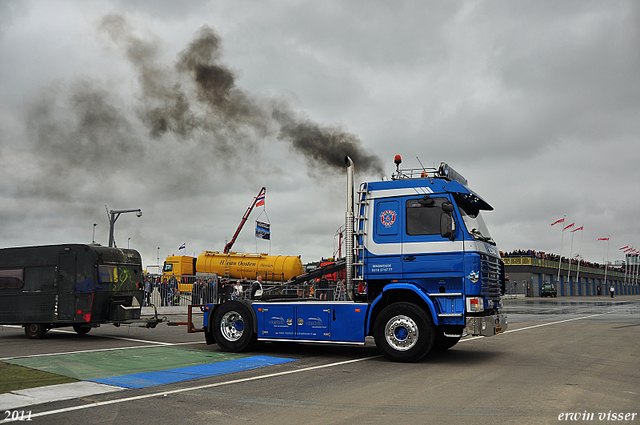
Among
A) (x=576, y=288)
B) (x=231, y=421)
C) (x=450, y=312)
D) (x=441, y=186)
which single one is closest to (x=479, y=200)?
(x=441, y=186)

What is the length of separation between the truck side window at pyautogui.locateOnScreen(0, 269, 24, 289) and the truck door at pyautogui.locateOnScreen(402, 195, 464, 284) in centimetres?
1165

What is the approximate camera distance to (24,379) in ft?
26.8

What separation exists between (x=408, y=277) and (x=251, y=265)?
91.2ft

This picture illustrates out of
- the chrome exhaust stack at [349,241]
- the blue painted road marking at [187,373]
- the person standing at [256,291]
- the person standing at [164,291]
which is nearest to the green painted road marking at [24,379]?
the blue painted road marking at [187,373]

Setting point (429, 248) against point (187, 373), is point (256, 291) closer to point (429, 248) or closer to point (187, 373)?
point (187, 373)

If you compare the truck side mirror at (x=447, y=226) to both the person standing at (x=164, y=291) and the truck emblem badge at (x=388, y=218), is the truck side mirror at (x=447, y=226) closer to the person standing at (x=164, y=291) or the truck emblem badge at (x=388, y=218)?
the truck emblem badge at (x=388, y=218)

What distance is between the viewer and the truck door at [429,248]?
9875mm

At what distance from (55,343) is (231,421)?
→ 10.3 m

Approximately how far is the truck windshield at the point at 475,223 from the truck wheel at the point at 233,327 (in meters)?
5.15

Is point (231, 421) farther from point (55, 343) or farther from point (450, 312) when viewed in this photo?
point (55, 343)

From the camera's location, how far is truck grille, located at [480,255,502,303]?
1002 centimetres

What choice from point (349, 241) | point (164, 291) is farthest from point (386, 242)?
point (164, 291)

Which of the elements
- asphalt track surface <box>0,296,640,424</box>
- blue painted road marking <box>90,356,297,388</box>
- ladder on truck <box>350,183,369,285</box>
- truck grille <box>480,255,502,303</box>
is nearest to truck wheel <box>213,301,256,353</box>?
asphalt track surface <box>0,296,640,424</box>

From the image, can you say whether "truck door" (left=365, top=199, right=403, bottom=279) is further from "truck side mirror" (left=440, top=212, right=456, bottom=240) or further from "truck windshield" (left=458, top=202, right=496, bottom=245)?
"truck windshield" (left=458, top=202, right=496, bottom=245)
